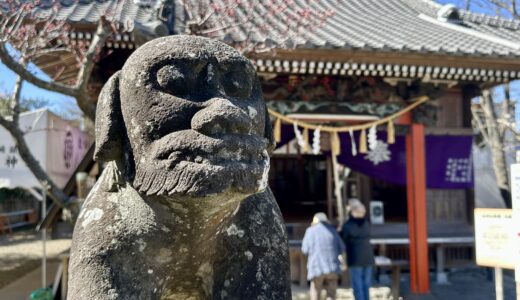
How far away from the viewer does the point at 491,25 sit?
7.98 metres

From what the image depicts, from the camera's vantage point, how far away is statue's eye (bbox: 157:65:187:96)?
46.1 inches

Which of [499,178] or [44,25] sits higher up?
[44,25]

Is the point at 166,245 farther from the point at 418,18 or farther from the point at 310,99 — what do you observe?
the point at 418,18

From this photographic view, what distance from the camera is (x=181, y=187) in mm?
1075

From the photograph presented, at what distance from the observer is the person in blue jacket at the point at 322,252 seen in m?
4.89

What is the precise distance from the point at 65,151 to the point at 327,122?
15.0ft

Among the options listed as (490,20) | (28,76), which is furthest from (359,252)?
(490,20)

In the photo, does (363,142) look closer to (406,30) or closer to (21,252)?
(406,30)

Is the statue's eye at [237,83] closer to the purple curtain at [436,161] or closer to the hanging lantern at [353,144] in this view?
the hanging lantern at [353,144]

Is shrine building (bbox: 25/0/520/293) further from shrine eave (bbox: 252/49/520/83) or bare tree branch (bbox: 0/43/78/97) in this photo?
bare tree branch (bbox: 0/43/78/97)

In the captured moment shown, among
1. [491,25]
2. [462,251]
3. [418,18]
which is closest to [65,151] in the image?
[418,18]

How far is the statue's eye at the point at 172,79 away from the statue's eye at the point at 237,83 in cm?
→ 13

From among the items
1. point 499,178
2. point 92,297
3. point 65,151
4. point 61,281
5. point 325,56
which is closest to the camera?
point 92,297

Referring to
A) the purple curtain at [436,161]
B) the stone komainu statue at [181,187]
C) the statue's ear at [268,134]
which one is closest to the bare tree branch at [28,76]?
the stone komainu statue at [181,187]
